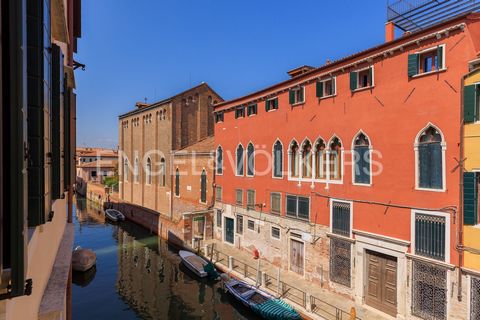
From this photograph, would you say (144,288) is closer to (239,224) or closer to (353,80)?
(239,224)

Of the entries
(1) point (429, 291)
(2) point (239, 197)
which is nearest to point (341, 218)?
(1) point (429, 291)

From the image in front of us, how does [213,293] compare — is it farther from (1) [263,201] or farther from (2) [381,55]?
(2) [381,55]

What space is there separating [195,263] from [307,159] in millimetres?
9172

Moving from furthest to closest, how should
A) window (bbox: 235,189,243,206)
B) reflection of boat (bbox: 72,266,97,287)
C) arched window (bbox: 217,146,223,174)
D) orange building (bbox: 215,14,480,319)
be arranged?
arched window (bbox: 217,146,223,174), window (bbox: 235,189,243,206), reflection of boat (bbox: 72,266,97,287), orange building (bbox: 215,14,480,319)

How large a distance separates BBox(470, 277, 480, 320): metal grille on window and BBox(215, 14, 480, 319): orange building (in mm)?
94

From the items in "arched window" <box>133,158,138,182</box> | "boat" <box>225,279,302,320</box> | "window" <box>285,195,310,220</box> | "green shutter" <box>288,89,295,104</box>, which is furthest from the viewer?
"arched window" <box>133,158,138,182</box>

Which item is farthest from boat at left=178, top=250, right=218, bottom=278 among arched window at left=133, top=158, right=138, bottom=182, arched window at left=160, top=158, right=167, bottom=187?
arched window at left=133, top=158, right=138, bottom=182

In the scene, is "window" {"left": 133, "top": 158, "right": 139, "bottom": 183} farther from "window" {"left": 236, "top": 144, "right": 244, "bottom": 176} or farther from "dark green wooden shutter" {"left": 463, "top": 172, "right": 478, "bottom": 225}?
"dark green wooden shutter" {"left": 463, "top": 172, "right": 478, "bottom": 225}

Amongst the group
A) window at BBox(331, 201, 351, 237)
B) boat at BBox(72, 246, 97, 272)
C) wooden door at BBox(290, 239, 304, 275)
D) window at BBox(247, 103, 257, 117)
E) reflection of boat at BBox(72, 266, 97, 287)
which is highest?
window at BBox(247, 103, 257, 117)

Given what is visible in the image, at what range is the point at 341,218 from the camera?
1304 centimetres

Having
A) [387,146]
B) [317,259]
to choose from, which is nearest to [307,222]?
[317,259]

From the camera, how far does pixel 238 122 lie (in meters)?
20.0

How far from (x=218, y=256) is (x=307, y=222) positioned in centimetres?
694

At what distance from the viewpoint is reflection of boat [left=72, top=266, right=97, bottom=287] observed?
1832cm
